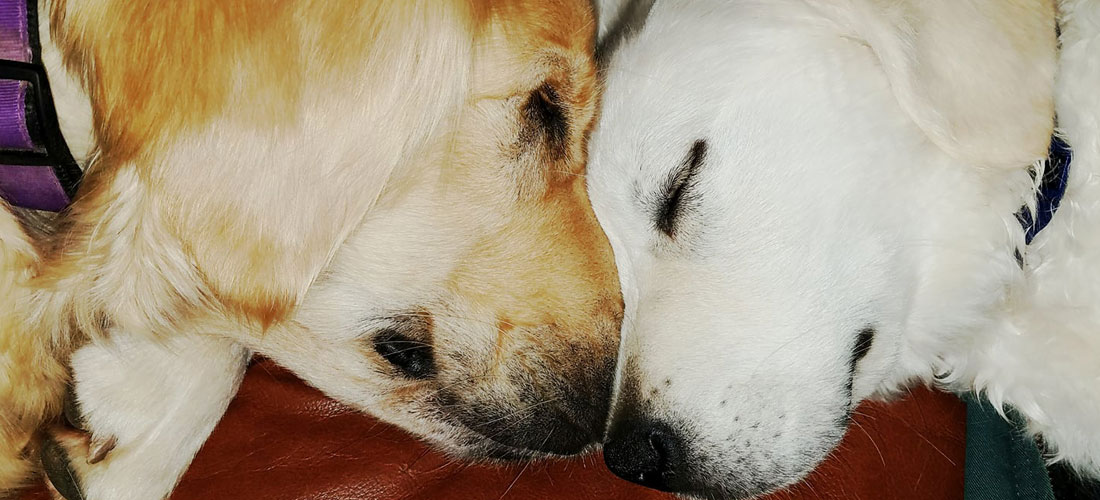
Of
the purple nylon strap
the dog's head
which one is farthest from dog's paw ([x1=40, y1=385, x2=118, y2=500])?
the purple nylon strap

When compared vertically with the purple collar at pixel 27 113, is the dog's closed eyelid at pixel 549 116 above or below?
below

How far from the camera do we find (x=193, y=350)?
1.34 m

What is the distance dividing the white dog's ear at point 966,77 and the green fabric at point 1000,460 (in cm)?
42

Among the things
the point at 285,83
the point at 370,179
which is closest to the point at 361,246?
the point at 370,179

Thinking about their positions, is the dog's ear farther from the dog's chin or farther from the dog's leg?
the dog's leg

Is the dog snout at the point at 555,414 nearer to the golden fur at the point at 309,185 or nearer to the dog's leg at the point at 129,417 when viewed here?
the golden fur at the point at 309,185

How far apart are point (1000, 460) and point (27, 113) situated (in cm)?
140

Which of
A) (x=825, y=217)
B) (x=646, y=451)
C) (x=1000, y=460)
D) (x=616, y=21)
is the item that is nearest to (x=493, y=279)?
(x=646, y=451)

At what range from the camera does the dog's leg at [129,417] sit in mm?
1275

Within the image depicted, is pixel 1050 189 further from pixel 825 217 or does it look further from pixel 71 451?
pixel 71 451

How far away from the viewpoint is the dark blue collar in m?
1.24

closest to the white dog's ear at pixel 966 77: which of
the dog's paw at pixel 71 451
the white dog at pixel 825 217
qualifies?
the white dog at pixel 825 217

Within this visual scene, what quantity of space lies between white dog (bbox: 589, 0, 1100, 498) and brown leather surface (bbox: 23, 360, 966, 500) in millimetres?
152

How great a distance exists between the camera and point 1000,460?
1295 millimetres
